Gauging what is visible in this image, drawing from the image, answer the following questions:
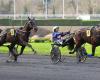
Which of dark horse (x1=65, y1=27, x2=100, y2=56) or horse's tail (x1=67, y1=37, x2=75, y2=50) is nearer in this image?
dark horse (x1=65, y1=27, x2=100, y2=56)

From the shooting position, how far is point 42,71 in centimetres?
1736

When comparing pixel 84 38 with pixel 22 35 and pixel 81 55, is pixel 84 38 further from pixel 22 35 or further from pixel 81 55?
pixel 22 35

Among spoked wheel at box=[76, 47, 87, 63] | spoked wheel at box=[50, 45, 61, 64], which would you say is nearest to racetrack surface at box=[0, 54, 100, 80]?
spoked wheel at box=[76, 47, 87, 63]

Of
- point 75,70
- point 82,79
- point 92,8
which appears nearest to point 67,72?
point 75,70

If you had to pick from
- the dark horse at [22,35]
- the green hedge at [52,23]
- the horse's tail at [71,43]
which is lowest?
the green hedge at [52,23]

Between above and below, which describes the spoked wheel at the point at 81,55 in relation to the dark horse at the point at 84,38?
below

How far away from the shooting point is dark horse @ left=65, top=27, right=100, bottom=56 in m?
20.9

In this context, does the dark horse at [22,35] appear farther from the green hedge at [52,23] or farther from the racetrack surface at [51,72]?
the green hedge at [52,23]

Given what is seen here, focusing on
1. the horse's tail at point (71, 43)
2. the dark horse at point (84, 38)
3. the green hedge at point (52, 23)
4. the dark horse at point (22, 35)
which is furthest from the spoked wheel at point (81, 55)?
the green hedge at point (52, 23)

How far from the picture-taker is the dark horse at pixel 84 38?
2086 cm

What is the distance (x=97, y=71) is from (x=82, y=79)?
251cm

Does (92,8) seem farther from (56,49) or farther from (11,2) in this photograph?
(56,49)

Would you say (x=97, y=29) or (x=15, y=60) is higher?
(x=97, y=29)

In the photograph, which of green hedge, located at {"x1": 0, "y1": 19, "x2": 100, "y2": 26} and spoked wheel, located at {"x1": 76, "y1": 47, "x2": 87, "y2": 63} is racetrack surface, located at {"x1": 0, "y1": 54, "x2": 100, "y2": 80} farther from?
green hedge, located at {"x1": 0, "y1": 19, "x2": 100, "y2": 26}
